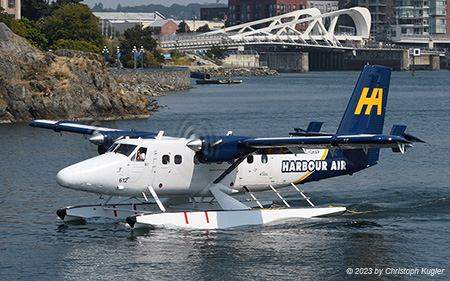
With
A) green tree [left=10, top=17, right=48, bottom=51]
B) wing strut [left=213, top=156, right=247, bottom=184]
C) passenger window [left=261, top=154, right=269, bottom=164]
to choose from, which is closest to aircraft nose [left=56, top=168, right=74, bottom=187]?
wing strut [left=213, top=156, right=247, bottom=184]

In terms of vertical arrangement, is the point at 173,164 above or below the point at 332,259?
above

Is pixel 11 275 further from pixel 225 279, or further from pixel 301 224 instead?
pixel 301 224

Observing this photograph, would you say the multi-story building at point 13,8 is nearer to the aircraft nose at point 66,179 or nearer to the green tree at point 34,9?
the green tree at point 34,9

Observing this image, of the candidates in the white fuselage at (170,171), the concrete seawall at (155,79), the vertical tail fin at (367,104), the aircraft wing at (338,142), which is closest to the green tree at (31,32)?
the concrete seawall at (155,79)

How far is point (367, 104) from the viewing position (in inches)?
1156

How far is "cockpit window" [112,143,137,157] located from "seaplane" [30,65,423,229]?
37mm

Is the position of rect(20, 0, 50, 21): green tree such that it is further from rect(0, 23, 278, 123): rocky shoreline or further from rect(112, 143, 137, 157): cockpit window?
rect(112, 143, 137, 157): cockpit window

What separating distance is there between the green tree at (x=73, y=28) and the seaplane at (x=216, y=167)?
77.3 meters

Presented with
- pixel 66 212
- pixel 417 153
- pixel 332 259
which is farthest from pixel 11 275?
pixel 417 153

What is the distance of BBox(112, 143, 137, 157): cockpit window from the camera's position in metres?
25.7

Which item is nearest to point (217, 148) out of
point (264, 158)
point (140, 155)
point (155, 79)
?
point (140, 155)

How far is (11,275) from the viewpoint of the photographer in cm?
2161

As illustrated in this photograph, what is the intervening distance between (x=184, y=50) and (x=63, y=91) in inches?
5315

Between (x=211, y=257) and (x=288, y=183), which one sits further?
(x=288, y=183)
